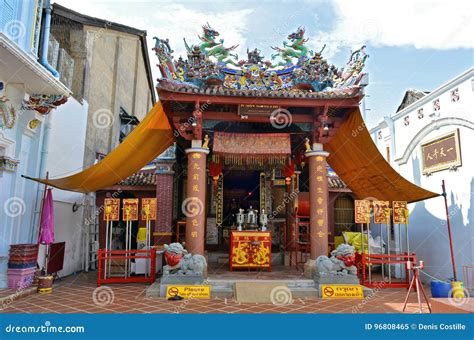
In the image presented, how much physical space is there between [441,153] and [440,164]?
0.28m

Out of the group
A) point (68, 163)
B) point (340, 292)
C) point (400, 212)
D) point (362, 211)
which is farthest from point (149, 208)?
point (400, 212)

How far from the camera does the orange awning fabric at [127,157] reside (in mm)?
7348

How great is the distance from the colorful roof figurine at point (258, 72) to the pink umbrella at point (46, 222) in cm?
374

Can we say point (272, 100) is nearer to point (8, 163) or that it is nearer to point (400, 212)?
point (400, 212)

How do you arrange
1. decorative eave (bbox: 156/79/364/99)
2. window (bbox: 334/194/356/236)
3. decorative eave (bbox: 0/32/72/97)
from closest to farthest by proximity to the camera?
1. decorative eave (bbox: 0/32/72/97)
2. decorative eave (bbox: 156/79/364/99)
3. window (bbox: 334/194/356/236)

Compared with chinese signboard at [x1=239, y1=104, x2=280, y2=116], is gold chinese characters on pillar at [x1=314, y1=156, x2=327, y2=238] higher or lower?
lower

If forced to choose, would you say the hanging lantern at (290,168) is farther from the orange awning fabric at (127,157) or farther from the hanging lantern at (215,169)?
the orange awning fabric at (127,157)

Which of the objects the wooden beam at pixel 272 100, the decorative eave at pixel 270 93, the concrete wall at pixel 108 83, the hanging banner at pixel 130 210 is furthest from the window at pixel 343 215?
the concrete wall at pixel 108 83

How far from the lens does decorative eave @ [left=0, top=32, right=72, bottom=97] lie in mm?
5771

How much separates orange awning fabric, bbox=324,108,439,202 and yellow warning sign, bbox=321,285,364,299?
2.70 meters

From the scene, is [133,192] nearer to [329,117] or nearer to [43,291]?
[43,291]

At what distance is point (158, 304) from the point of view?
5.94 metres

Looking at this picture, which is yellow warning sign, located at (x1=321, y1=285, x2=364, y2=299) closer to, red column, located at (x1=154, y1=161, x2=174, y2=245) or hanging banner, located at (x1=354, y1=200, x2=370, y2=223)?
hanging banner, located at (x1=354, y1=200, x2=370, y2=223)

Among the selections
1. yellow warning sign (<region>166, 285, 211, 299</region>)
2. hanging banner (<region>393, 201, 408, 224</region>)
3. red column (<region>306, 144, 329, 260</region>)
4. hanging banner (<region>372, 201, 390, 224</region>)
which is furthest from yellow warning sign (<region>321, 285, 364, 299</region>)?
yellow warning sign (<region>166, 285, 211, 299</region>)
